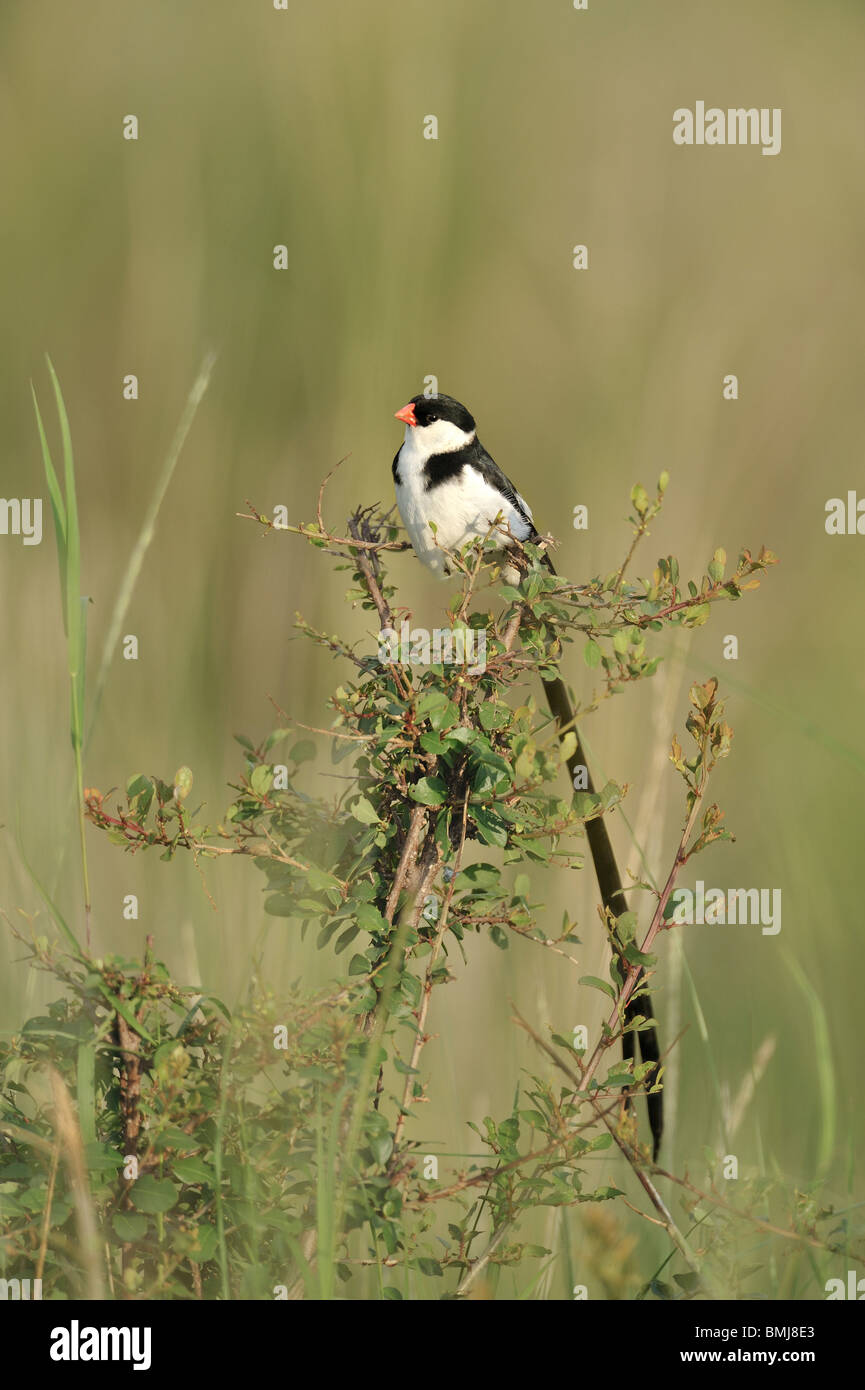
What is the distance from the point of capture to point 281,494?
372 cm

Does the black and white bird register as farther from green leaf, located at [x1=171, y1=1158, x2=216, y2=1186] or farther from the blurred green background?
green leaf, located at [x1=171, y1=1158, x2=216, y2=1186]

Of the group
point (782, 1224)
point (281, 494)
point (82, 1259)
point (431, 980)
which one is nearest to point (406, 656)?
point (431, 980)

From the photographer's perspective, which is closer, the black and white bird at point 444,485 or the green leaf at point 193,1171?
the green leaf at point 193,1171

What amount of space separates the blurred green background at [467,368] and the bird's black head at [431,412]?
286 millimetres

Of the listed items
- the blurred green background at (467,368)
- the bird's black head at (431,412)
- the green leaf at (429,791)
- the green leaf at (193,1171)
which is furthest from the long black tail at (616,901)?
the bird's black head at (431,412)

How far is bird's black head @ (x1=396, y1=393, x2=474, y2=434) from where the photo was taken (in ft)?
8.25

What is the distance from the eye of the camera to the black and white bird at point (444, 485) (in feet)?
8.08

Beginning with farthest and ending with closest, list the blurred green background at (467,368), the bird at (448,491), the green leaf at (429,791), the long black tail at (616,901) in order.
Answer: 1. the blurred green background at (467,368)
2. the bird at (448,491)
3. the long black tail at (616,901)
4. the green leaf at (429,791)

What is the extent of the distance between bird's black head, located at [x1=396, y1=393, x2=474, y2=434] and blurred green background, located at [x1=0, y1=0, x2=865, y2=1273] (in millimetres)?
286

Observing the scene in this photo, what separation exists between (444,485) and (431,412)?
165mm

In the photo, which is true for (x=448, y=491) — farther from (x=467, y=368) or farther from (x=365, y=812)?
(x=467, y=368)

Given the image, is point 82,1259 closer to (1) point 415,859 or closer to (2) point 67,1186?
(2) point 67,1186

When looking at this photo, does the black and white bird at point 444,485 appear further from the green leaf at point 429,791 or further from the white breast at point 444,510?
the green leaf at point 429,791

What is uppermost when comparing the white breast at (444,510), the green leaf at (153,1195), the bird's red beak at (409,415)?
the bird's red beak at (409,415)
